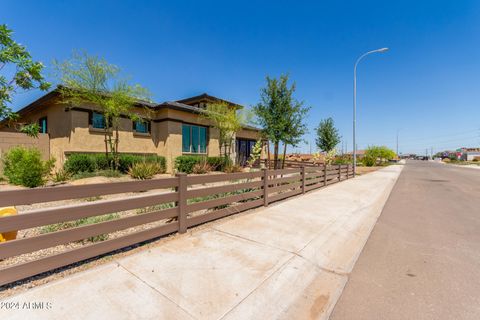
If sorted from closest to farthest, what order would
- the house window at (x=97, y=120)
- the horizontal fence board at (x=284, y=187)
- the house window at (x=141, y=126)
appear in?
the horizontal fence board at (x=284, y=187) < the house window at (x=97, y=120) < the house window at (x=141, y=126)

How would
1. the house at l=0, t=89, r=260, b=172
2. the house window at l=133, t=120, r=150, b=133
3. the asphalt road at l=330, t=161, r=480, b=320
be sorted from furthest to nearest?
the house window at l=133, t=120, r=150, b=133
the house at l=0, t=89, r=260, b=172
the asphalt road at l=330, t=161, r=480, b=320

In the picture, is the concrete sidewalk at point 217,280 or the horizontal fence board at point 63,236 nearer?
the concrete sidewalk at point 217,280

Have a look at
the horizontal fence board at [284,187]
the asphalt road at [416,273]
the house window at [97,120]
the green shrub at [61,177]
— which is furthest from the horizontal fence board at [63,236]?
the house window at [97,120]

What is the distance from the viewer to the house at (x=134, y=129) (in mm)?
12172

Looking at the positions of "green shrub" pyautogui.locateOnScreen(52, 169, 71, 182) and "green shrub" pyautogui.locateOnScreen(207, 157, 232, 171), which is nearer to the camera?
"green shrub" pyautogui.locateOnScreen(52, 169, 71, 182)

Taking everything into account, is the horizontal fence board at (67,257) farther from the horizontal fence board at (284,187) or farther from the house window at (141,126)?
the house window at (141,126)

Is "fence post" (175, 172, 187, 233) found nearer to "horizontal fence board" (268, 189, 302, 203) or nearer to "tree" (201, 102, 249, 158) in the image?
"horizontal fence board" (268, 189, 302, 203)

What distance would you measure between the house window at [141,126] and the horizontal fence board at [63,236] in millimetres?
12145

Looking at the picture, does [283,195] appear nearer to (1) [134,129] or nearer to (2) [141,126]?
(1) [134,129]

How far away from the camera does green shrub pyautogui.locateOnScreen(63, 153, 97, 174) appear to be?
438 inches

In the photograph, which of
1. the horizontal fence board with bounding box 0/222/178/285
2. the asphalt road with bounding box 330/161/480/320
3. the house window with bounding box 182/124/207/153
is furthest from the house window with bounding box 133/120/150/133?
the asphalt road with bounding box 330/161/480/320

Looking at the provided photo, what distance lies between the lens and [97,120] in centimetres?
1305

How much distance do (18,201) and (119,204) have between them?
3.73 ft

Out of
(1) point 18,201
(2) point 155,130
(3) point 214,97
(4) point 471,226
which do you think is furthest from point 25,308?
(3) point 214,97
